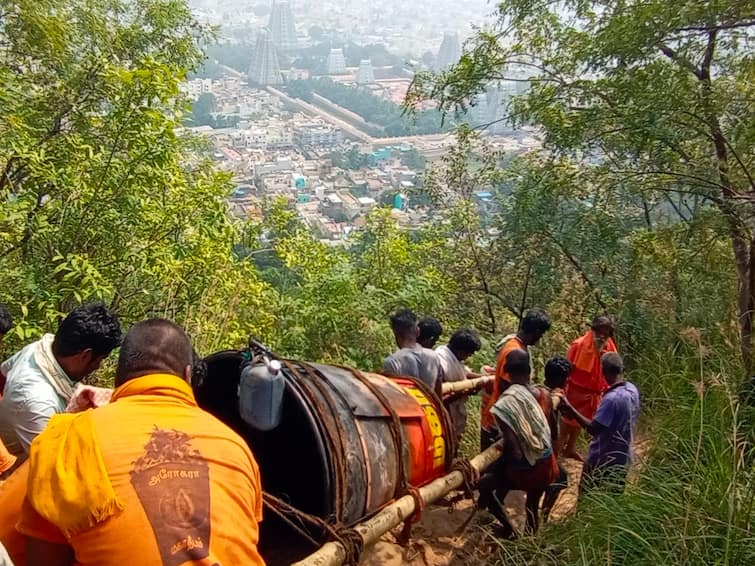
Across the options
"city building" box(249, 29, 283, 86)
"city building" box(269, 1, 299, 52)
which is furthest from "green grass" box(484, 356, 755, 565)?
"city building" box(269, 1, 299, 52)

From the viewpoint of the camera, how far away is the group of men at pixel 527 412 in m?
4.09

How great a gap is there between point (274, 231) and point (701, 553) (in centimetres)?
821

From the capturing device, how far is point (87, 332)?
2824 millimetres

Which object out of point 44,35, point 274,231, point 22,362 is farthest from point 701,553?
point 274,231

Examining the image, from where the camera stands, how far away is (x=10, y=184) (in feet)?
18.7

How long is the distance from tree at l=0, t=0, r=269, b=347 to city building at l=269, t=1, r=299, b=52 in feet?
297

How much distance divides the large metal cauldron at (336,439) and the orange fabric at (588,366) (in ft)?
5.97

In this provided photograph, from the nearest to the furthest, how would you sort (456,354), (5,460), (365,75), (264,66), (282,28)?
(5,460), (456,354), (365,75), (264,66), (282,28)

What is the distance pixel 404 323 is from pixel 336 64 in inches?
3034

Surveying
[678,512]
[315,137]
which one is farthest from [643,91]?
[315,137]

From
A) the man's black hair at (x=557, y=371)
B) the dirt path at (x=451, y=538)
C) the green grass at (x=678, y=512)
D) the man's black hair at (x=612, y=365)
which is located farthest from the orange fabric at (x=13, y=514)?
the man's black hair at (x=557, y=371)

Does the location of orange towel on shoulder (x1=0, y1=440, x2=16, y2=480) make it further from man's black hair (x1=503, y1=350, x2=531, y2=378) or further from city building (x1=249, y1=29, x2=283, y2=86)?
city building (x1=249, y1=29, x2=283, y2=86)

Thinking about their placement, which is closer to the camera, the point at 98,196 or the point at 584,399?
the point at 584,399

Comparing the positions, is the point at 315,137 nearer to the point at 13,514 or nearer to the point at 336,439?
the point at 336,439
